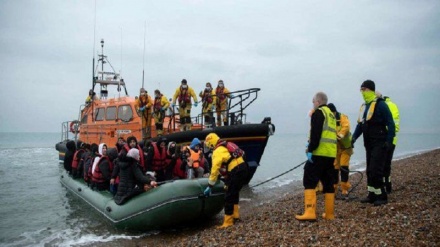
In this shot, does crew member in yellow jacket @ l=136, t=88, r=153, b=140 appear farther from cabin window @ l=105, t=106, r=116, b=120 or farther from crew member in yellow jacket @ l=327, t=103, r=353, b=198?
crew member in yellow jacket @ l=327, t=103, r=353, b=198

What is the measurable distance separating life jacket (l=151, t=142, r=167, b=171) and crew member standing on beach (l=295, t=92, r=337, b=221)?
11.2ft

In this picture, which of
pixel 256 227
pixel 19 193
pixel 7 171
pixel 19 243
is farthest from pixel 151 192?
pixel 7 171

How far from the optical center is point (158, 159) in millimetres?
6695

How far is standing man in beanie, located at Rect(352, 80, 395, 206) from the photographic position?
4.49m

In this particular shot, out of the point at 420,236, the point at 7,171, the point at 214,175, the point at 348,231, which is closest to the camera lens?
the point at 420,236

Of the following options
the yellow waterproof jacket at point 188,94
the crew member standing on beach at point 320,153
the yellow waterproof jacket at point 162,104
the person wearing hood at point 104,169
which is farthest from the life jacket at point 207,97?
the crew member standing on beach at point 320,153

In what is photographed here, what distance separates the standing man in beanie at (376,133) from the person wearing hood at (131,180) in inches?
134

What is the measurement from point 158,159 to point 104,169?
1.10 metres

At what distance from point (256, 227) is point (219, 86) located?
243 inches

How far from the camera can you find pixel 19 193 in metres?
10.9

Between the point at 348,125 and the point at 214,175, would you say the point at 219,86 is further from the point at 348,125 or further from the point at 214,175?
the point at 214,175

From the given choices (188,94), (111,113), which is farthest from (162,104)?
(111,113)

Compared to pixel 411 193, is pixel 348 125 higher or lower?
higher

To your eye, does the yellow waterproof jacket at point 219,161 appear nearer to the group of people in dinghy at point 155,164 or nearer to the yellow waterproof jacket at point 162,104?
the group of people in dinghy at point 155,164
